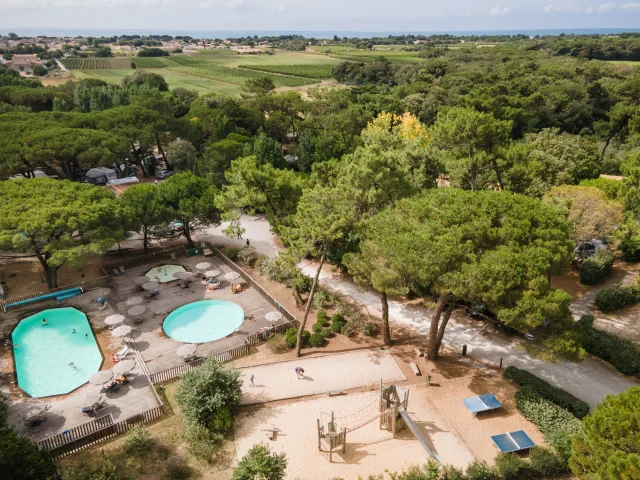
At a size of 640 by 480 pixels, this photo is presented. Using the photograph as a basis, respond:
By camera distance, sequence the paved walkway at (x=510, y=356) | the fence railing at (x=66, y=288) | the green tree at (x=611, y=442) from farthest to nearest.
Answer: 1. the fence railing at (x=66, y=288)
2. the paved walkway at (x=510, y=356)
3. the green tree at (x=611, y=442)

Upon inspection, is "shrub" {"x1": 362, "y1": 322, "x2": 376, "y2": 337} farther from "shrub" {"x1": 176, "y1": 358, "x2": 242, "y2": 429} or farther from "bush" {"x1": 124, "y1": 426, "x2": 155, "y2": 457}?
"bush" {"x1": 124, "y1": 426, "x2": 155, "y2": 457}

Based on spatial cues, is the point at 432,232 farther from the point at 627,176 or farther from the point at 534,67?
the point at 534,67

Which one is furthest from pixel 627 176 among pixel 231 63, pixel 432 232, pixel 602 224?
pixel 231 63

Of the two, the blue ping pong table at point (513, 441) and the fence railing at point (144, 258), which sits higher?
the blue ping pong table at point (513, 441)

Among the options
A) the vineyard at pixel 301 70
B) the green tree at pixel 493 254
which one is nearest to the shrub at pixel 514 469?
the green tree at pixel 493 254

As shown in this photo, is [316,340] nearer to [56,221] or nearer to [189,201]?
[189,201]

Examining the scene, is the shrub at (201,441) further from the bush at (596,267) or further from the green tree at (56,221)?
the bush at (596,267)

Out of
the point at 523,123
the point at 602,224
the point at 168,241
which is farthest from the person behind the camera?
the point at 523,123
